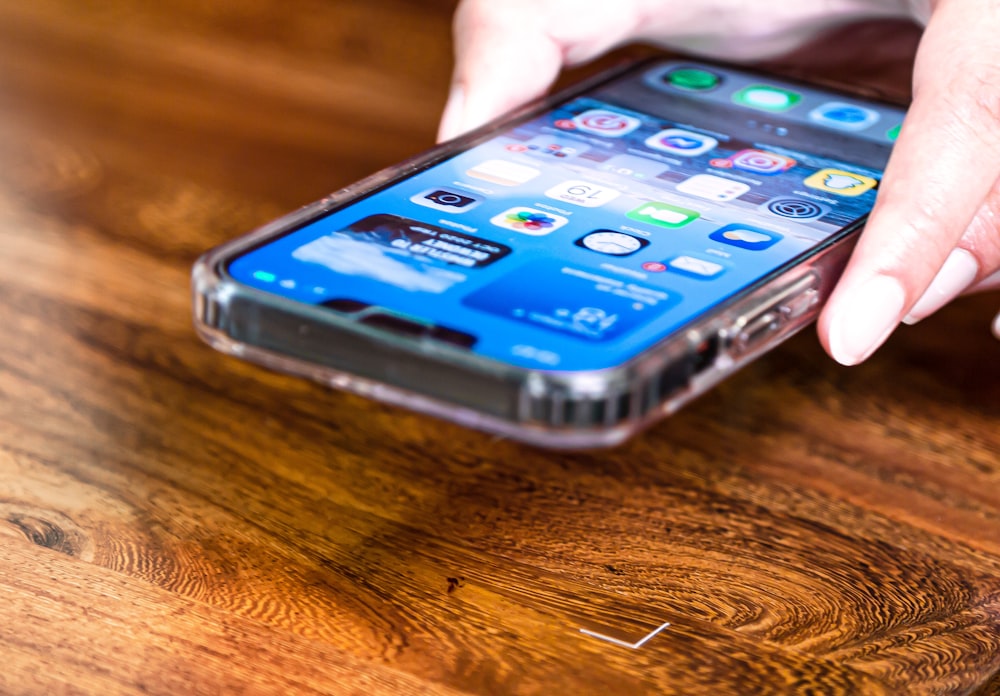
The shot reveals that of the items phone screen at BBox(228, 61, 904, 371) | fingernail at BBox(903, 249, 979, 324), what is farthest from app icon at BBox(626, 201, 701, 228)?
fingernail at BBox(903, 249, 979, 324)

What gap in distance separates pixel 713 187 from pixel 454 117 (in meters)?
0.13

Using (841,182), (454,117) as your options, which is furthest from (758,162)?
(454,117)

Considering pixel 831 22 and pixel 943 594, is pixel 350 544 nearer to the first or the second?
pixel 943 594

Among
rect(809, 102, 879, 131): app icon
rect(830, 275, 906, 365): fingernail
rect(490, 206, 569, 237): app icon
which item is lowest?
rect(830, 275, 906, 365): fingernail

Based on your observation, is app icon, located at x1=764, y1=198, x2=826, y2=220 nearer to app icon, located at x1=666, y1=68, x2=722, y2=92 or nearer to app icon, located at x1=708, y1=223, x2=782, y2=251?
app icon, located at x1=708, y1=223, x2=782, y2=251

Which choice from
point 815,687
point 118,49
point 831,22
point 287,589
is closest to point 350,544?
point 287,589

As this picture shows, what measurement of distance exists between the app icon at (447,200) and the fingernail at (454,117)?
0.10 m

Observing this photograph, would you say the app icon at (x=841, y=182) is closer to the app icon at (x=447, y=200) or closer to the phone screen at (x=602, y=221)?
the phone screen at (x=602, y=221)

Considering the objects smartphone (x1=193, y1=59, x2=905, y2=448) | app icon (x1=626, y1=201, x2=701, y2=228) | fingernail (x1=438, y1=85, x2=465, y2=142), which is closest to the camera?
smartphone (x1=193, y1=59, x2=905, y2=448)

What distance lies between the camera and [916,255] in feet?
1.44

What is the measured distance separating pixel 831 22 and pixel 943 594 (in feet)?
1.24

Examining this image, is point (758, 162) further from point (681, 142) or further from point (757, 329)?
point (757, 329)

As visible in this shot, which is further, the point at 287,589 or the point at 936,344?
the point at 936,344

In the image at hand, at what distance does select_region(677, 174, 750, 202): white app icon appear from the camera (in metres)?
0.47
